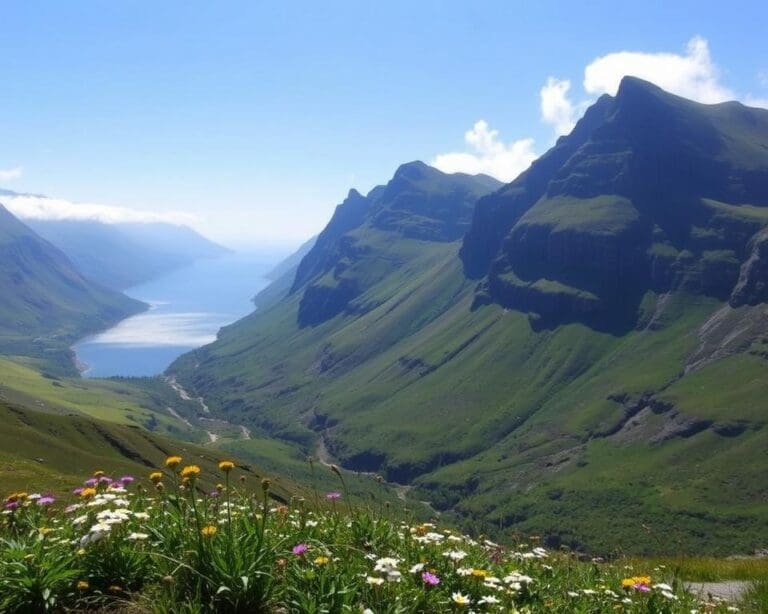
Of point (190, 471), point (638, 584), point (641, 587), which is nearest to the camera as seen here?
point (190, 471)

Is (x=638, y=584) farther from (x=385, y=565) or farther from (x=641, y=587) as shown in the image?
(x=385, y=565)

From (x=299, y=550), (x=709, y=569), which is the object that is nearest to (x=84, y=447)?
(x=709, y=569)

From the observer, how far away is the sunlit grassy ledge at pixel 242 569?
785 centimetres

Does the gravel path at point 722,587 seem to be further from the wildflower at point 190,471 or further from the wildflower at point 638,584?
the wildflower at point 190,471

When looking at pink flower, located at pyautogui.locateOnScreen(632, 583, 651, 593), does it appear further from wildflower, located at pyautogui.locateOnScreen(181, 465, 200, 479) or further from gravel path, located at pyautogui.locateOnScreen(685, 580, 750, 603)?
wildflower, located at pyautogui.locateOnScreen(181, 465, 200, 479)

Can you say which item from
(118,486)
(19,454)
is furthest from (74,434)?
(118,486)

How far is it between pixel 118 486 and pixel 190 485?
443 cm

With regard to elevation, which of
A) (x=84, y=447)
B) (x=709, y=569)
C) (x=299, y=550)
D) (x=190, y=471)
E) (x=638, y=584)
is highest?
(x=190, y=471)

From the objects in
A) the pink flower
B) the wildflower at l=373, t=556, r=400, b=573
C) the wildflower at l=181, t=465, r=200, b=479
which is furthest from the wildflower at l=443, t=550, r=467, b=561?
the wildflower at l=181, t=465, r=200, b=479

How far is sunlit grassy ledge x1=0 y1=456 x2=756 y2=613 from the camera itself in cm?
785

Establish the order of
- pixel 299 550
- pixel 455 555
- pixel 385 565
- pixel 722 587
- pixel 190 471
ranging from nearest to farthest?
pixel 190 471
pixel 385 565
pixel 299 550
pixel 455 555
pixel 722 587

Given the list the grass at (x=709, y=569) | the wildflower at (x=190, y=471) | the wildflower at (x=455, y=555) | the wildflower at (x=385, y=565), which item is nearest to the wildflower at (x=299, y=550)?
the wildflower at (x=385, y=565)

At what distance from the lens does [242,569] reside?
25.6 feet

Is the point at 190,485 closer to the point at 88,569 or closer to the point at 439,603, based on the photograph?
the point at 88,569
